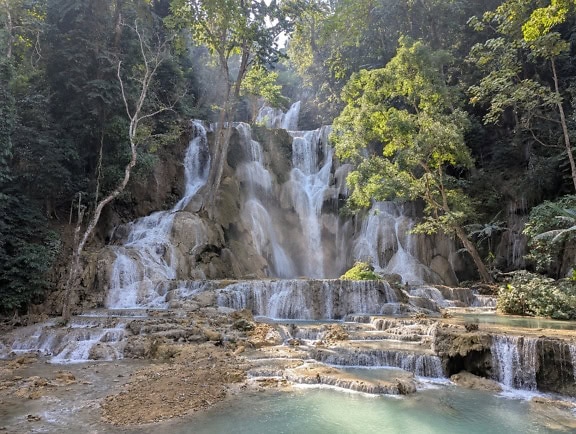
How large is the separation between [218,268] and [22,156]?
8.52 meters

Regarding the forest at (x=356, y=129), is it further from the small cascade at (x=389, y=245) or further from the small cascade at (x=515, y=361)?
the small cascade at (x=515, y=361)

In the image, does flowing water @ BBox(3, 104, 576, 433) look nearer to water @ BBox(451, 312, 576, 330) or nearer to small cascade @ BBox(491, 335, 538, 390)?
small cascade @ BBox(491, 335, 538, 390)

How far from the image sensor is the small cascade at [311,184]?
23984 millimetres

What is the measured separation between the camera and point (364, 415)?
636cm

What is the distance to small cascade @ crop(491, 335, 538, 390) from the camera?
7930 millimetres

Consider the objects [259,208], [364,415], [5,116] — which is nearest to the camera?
[364,415]

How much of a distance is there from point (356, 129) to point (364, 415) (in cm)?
1449

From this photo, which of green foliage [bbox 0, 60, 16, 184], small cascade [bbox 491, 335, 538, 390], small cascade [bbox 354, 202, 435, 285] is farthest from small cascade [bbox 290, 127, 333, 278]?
green foliage [bbox 0, 60, 16, 184]

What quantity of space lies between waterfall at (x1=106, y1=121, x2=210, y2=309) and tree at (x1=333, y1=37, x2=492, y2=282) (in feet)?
28.6

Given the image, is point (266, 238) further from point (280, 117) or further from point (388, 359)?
point (280, 117)

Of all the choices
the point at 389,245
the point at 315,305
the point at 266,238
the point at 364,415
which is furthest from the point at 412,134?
the point at 364,415

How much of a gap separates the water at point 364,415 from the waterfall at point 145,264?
27.7ft

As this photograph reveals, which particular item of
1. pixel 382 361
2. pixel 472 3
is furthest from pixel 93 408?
pixel 472 3

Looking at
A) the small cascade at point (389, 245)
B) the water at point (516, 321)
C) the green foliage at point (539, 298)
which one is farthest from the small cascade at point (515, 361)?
the small cascade at point (389, 245)
